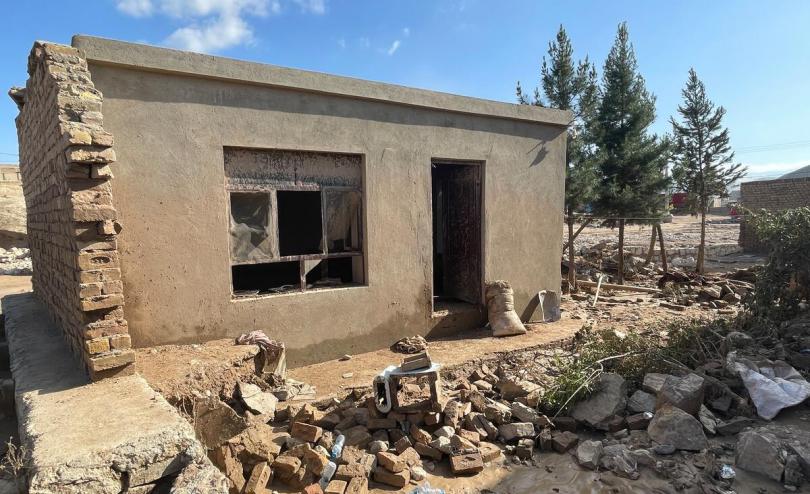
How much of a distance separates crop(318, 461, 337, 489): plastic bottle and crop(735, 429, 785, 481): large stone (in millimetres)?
3139

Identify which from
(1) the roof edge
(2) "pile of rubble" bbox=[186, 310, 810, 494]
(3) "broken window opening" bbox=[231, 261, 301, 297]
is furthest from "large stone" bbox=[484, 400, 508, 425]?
(1) the roof edge

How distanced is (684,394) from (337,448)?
10.4 feet

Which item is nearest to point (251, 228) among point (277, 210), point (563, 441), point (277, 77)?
Answer: point (277, 210)

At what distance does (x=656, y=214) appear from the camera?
13305mm

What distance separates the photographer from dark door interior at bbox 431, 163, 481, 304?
720 cm

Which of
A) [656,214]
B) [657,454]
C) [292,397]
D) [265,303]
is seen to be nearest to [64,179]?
[265,303]

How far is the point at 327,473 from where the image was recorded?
331 centimetres

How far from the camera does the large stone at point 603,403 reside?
429 centimetres

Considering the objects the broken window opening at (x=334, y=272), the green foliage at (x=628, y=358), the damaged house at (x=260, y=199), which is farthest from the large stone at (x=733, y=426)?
the broken window opening at (x=334, y=272)

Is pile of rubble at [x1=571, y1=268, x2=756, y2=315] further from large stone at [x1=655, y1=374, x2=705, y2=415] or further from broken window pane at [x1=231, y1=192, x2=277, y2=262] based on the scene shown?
broken window pane at [x1=231, y1=192, x2=277, y2=262]

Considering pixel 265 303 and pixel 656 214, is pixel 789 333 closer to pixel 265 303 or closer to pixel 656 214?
pixel 265 303

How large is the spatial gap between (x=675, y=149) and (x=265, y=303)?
1492cm

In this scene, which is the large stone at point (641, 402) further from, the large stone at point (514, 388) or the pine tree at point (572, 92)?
the pine tree at point (572, 92)

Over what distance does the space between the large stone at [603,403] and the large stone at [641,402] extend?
2.5 inches
